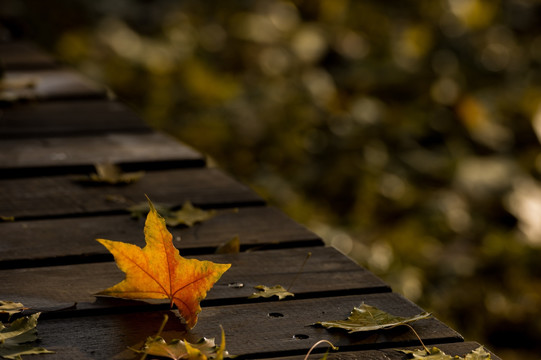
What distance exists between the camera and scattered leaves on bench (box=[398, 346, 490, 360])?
3.07 feet

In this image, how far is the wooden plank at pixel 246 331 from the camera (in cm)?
96

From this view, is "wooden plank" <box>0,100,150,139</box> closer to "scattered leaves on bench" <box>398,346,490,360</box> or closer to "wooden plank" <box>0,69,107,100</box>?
"wooden plank" <box>0,69,107,100</box>

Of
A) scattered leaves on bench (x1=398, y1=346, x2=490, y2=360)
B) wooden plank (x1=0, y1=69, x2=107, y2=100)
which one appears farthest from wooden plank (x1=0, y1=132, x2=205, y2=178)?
scattered leaves on bench (x1=398, y1=346, x2=490, y2=360)

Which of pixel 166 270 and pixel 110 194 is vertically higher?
pixel 166 270

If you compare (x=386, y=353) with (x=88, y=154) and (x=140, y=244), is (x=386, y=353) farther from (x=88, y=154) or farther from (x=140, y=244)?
(x=88, y=154)

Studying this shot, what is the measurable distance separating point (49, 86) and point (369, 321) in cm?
188

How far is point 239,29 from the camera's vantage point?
456cm

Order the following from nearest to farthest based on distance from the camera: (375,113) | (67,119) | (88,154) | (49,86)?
1. (88,154)
2. (67,119)
3. (49,86)
4. (375,113)

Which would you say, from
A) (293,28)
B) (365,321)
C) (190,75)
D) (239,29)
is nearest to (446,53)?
(293,28)

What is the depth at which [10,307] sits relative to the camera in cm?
103

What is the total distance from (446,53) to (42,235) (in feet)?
12.1

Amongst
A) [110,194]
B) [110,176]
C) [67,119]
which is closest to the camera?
[110,194]

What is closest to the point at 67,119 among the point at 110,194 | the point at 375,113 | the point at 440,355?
the point at 110,194

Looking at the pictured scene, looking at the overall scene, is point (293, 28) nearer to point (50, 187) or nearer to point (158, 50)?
point (158, 50)
